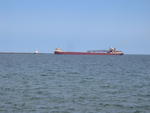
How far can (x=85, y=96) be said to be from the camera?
20.0 meters

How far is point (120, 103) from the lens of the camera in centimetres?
1791

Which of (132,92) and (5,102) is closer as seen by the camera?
(5,102)

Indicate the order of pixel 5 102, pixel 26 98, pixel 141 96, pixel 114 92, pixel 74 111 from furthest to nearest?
pixel 114 92, pixel 141 96, pixel 26 98, pixel 5 102, pixel 74 111

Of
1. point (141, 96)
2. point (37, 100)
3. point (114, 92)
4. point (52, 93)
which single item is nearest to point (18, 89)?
point (52, 93)

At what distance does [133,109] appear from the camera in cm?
1652

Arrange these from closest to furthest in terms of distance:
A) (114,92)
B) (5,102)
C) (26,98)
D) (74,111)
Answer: (74,111)
(5,102)
(26,98)
(114,92)

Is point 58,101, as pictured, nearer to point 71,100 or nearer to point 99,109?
point 71,100

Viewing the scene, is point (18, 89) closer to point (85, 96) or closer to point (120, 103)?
point (85, 96)

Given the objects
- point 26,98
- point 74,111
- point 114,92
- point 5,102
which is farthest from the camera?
point 114,92

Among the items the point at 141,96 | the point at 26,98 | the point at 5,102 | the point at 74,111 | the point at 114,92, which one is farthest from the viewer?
the point at 114,92

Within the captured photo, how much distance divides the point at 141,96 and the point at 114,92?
2.22m

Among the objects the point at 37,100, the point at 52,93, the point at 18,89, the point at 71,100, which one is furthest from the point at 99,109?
the point at 18,89

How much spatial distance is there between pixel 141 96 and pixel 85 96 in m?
3.89

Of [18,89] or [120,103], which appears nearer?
[120,103]
